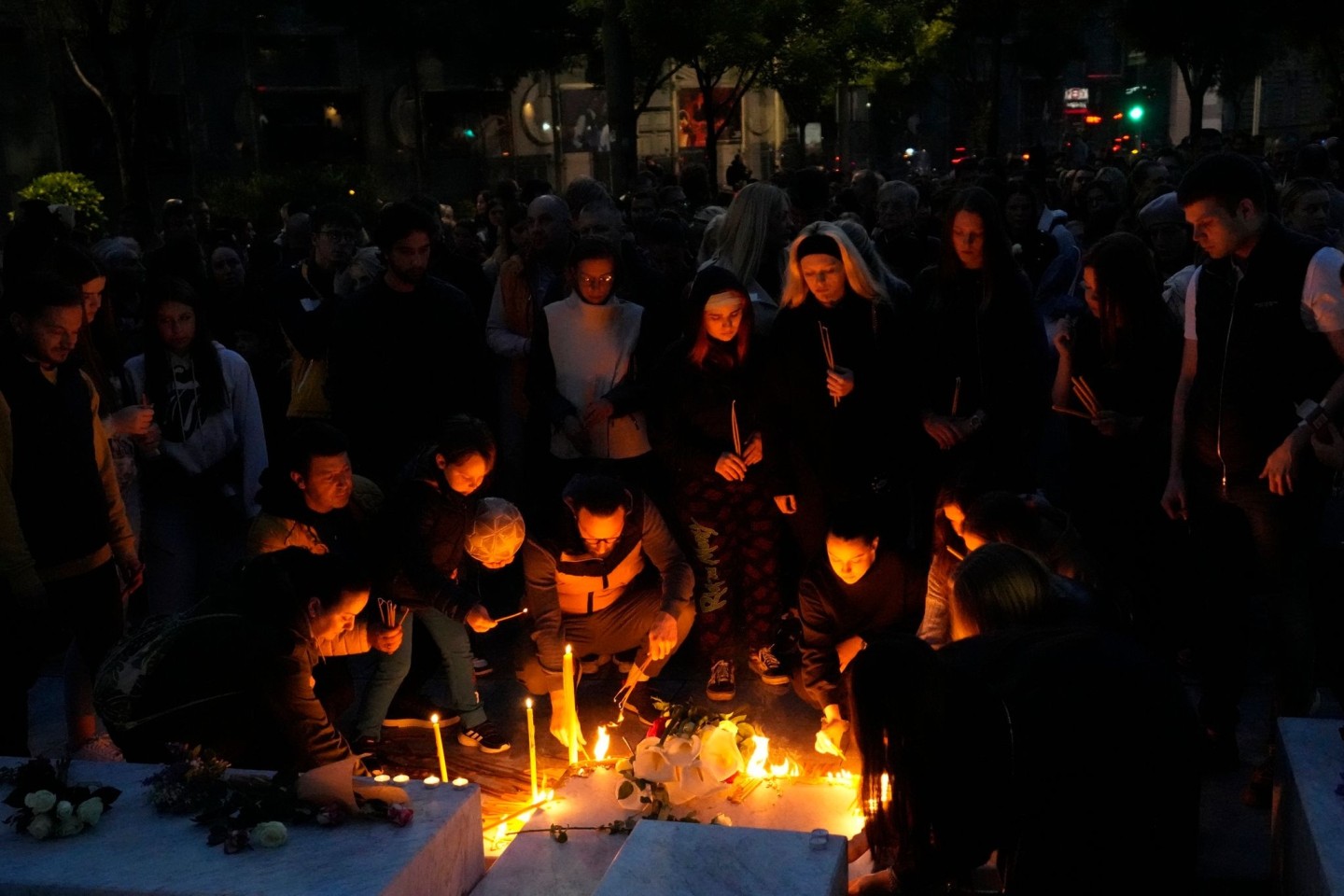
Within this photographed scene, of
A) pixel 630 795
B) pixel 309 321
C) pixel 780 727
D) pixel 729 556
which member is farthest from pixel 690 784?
pixel 309 321

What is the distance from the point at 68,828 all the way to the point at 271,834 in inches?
21.8

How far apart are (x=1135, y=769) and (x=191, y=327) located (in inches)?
159

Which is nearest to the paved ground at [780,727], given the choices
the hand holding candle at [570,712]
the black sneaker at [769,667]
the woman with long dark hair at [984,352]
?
the black sneaker at [769,667]

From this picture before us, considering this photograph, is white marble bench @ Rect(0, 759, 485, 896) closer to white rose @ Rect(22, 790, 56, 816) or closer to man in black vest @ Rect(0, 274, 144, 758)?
white rose @ Rect(22, 790, 56, 816)

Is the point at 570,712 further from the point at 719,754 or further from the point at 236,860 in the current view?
the point at 236,860

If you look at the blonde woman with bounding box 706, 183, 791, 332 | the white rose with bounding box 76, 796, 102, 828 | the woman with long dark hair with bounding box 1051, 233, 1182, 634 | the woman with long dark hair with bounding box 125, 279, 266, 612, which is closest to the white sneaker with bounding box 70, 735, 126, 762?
the woman with long dark hair with bounding box 125, 279, 266, 612

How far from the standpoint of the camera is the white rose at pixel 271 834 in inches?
135

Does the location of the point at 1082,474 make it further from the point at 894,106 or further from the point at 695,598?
the point at 894,106

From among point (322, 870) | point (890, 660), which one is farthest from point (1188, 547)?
point (322, 870)

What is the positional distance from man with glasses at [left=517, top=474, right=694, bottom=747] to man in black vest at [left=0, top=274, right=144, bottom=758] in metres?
1.49

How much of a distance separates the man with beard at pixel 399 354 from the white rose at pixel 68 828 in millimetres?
2729

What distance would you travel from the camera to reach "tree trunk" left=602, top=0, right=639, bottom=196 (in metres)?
13.0

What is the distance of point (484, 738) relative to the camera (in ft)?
17.3

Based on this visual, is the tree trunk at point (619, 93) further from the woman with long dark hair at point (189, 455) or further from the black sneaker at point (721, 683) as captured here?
the black sneaker at point (721, 683)
